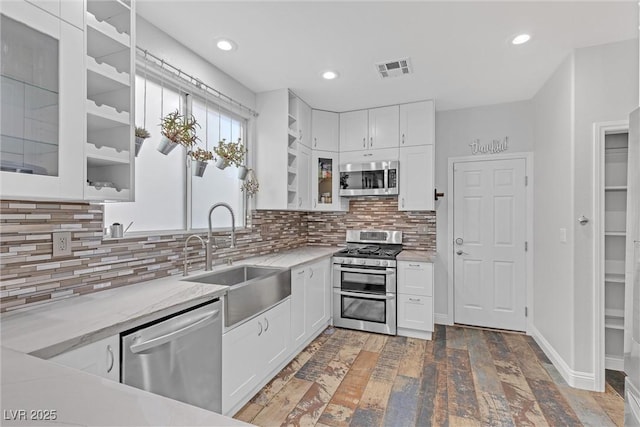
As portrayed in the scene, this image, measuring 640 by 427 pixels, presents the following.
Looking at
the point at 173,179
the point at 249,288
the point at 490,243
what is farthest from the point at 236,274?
the point at 490,243

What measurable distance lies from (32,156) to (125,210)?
834mm

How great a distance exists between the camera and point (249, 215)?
10.7 feet

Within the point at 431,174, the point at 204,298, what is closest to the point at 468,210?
the point at 431,174

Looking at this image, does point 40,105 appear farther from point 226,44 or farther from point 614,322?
point 614,322

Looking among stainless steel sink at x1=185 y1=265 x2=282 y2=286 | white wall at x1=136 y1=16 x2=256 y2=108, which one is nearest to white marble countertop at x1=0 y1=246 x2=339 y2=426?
stainless steel sink at x1=185 y1=265 x2=282 y2=286

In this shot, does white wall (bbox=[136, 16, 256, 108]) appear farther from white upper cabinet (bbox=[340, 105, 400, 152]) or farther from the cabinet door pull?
the cabinet door pull

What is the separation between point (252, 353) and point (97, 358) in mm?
1130

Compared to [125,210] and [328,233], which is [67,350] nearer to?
[125,210]

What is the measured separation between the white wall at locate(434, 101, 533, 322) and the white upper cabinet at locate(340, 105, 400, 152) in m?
0.65

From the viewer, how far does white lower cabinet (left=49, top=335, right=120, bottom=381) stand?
1.14 metres

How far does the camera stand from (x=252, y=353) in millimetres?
2197

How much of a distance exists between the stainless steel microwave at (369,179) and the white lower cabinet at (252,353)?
1.75 meters

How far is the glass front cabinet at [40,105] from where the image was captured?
118cm

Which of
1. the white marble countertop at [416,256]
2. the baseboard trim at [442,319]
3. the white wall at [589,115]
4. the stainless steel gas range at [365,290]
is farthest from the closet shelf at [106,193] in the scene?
the baseboard trim at [442,319]
